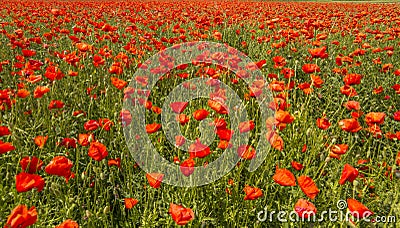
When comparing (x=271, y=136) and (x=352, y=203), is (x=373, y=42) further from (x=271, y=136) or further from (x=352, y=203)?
(x=352, y=203)

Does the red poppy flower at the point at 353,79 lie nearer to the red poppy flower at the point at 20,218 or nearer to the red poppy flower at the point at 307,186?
the red poppy flower at the point at 307,186

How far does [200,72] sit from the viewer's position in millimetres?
3410

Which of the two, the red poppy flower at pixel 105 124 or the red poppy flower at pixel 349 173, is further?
the red poppy flower at pixel 105 124

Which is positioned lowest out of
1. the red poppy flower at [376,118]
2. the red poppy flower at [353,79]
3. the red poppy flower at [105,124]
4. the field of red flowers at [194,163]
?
the field of red flowers at [194,163]

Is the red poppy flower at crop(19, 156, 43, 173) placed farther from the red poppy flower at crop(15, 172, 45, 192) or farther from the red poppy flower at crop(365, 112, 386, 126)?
the red poppy flower at crop(365, 112, 386, 126)

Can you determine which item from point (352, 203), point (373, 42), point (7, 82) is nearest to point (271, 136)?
point (352, 203)

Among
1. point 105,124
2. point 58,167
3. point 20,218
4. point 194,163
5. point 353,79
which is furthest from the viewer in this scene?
point 353,79

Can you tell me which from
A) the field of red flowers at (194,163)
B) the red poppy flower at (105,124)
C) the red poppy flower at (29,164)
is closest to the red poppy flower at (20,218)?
the field of red flowers at (194,163)

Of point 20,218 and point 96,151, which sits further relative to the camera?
point 96,151

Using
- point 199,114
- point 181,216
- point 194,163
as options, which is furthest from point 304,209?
point 199,114

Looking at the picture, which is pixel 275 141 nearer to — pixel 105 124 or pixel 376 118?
pixel 376 118

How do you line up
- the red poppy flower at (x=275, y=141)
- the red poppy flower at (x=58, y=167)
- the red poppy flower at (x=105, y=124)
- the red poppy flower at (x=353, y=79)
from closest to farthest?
the red poppy flower at (x=58, y=167), the red poppy flower at (x=275, y=141), the red poppy flower at (x=105, y=124), the red poppy flower at (x=353, y=79)

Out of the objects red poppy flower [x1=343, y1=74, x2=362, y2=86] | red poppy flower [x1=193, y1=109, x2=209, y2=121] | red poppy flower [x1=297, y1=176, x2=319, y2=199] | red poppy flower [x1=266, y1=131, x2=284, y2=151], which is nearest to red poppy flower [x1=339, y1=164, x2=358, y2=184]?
red poppy flower [x1=297, y1=176, x2=319, y2=199]

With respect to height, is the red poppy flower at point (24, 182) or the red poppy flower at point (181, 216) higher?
the red poppy flower at point (24, 182)
